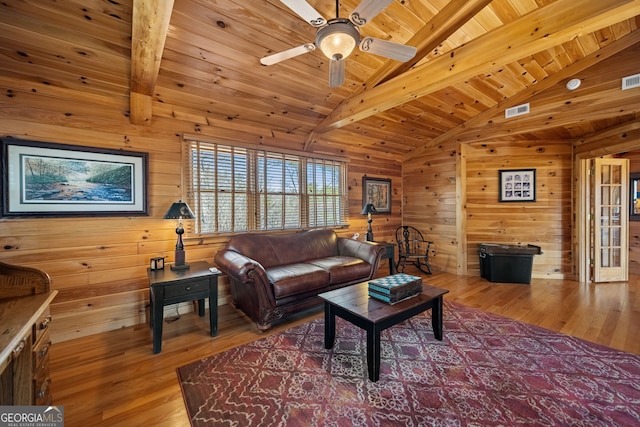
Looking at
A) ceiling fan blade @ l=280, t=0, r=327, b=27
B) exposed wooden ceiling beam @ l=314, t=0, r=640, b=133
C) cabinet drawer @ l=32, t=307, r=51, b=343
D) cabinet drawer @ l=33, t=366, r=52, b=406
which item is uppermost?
exposed wooden ceiling beam @ l=314, t=0, r=640, b=133

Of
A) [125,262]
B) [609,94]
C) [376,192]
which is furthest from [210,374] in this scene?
[609,94]

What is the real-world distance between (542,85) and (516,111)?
40 centimetres

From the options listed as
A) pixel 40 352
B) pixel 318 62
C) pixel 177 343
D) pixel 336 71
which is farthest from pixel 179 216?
pixel 318 62

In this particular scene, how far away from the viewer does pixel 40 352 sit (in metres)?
1.30

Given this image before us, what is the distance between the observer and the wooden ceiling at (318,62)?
189 cm

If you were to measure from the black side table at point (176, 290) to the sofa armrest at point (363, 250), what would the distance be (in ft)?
6.36

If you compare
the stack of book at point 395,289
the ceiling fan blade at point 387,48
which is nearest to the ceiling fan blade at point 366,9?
the ceiling fan blade at point 387,48

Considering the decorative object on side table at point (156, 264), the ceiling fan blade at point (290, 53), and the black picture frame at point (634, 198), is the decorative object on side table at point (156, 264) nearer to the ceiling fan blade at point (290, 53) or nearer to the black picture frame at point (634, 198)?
the ceiling fan blade at point (290, 53)

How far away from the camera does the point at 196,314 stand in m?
2.96

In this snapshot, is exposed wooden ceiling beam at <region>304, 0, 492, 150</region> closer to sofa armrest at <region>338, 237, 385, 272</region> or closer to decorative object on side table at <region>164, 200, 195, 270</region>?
sofa armrest at <region>338, 237, 385, 272</region>

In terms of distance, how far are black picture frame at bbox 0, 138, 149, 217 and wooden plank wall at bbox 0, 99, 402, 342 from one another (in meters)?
0.08

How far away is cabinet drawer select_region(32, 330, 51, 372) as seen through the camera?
1.24 metres

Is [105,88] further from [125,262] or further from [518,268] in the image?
[518,268]

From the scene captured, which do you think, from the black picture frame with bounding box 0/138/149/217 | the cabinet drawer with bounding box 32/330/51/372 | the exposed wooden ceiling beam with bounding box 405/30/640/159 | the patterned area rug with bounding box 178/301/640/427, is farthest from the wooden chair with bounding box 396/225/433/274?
the cabinet drawer with bounding box 32/330/51/372
